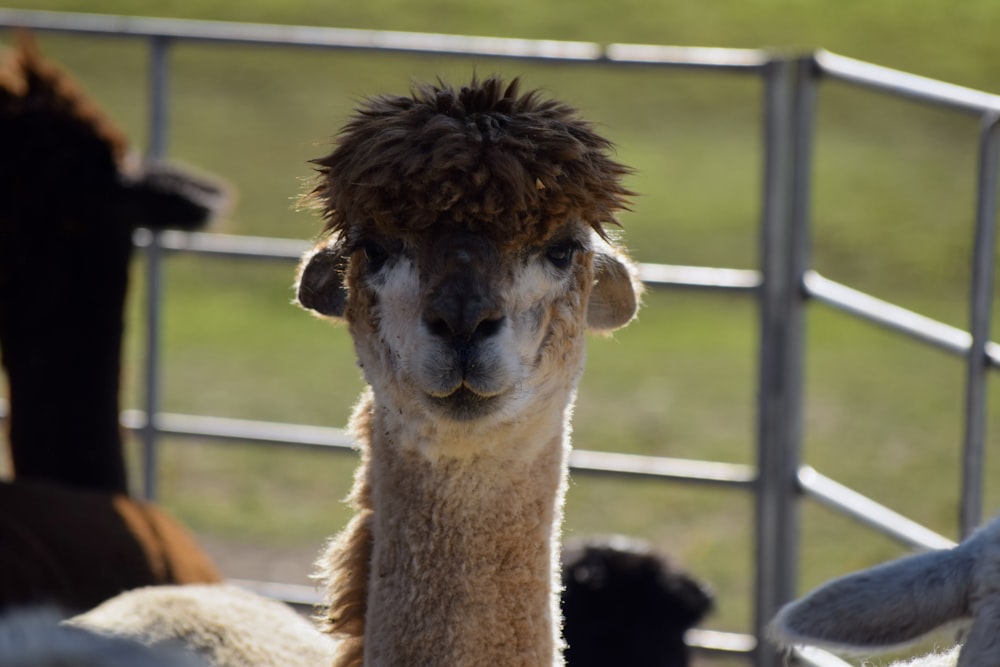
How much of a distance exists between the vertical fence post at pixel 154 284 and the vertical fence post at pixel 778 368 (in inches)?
79.0

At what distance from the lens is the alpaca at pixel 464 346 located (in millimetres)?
2326

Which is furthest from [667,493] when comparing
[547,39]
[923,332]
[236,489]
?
[547,39]

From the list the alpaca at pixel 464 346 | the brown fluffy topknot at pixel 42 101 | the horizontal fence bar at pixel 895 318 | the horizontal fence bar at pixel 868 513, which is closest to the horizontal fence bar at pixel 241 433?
the brown fluffy topknot at pixel 42 101

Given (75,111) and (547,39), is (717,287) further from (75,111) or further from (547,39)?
(547,39)

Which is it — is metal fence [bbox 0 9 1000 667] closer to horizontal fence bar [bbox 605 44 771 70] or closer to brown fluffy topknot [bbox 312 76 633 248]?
horizontal fence bar [bbox 605 44 771 70]

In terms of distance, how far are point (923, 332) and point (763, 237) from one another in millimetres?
667

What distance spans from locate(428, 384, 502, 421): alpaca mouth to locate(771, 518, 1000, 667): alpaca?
0.61 meters

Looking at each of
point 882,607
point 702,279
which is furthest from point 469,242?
point 702,279

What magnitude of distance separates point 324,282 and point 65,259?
194 centimetres

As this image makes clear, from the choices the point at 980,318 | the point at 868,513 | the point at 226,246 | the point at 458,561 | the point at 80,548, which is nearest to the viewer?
the point at 458,561

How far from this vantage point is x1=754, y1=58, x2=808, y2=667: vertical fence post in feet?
13.7

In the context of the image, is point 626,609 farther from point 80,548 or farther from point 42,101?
point 42,101

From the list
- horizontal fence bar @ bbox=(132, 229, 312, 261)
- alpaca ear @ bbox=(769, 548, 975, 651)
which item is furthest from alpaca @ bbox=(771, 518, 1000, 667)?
horizontal fence bar @ bbox=(132, 229, 312, 261)

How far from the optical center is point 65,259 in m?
4.33
